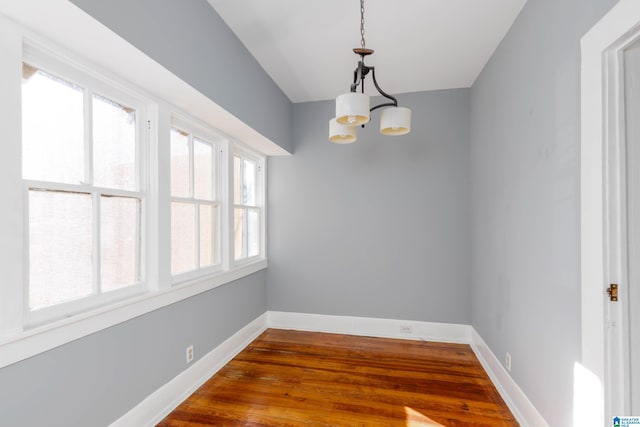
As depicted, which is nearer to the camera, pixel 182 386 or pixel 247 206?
pixel 182 386

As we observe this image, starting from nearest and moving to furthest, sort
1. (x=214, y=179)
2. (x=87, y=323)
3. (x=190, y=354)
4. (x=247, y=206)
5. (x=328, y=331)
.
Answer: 1. (x=87, y=323)
2. (x=190, y=354)
3. (x=214, y=179)
4. (x=247, y=206)
5. (x=328, y=331)

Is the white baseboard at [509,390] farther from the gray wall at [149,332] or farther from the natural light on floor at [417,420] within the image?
the gray wall at [149,332]

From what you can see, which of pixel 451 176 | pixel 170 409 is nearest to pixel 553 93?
pixel 451 176

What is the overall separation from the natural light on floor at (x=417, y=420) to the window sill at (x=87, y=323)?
69.2 inches

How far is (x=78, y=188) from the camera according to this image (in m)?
1.51

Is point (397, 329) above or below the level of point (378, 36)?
below

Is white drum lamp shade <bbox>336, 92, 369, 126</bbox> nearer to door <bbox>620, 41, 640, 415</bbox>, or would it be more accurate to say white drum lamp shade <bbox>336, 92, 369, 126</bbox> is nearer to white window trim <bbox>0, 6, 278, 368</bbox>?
white window trim <bbox>0, 6, 278, 368</bbox>

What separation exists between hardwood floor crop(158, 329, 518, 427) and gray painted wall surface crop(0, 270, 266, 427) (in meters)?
0.36

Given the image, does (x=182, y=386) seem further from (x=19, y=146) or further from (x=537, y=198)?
(x=537, y=198)

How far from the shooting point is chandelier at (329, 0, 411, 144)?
1.58 metres

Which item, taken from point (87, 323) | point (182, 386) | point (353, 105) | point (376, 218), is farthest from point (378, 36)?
point (182, 386)

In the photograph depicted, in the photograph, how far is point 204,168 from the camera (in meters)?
2.59

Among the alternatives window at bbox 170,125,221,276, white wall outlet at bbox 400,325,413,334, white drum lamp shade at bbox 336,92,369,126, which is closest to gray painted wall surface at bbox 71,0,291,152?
window at bbox 170,125,221,276

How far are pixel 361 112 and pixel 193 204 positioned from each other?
157cm
